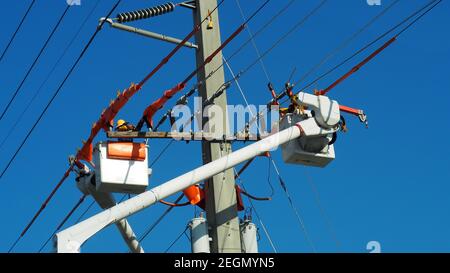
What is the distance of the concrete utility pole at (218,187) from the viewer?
19.4 metres

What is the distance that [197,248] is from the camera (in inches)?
745

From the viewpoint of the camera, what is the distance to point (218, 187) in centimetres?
1969

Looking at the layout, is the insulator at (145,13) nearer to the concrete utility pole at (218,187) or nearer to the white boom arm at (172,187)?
the concrete utility pole at (218,187)

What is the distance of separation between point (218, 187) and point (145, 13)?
11.7ft

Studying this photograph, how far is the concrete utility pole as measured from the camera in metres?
A: 19.4

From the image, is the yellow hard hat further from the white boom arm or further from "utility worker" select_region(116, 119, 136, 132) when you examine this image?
the white boom arm

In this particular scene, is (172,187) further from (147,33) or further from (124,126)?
(147,33)

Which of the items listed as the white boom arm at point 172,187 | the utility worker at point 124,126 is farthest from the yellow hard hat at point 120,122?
the white boom arm at point 172,187

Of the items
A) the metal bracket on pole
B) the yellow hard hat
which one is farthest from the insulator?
the yellow hard hat

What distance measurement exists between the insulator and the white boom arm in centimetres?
401

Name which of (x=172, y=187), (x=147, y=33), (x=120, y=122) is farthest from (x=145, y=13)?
(x=172, y=187)

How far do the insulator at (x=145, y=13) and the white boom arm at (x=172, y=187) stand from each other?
4.01 meters
